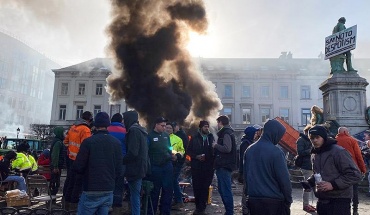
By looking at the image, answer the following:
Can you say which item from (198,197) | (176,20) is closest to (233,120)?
(176,20)

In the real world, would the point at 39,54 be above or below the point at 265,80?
above

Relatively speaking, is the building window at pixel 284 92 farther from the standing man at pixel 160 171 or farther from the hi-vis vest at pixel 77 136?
the hi-vis vest at pixel 77 136

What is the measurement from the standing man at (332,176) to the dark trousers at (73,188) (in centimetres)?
332

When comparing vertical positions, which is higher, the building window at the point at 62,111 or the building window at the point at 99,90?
the building window at the point at 99,90

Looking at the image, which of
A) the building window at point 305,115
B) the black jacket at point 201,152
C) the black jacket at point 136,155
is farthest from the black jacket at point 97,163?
the building window at point 305,115

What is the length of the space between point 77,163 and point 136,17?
633 inches

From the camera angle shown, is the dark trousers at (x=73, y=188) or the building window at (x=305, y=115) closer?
the dark trousers at (x=73, y=188)

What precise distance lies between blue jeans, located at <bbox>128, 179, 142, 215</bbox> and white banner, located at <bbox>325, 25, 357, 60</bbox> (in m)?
9.80

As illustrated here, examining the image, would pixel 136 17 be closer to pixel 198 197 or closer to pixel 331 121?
pixel 331 121

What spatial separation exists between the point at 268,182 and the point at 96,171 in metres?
2.02

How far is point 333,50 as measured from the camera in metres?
11.4

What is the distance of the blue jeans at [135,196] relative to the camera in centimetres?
455

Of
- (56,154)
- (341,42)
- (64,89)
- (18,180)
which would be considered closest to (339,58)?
(341,42)

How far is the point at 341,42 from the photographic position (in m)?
11.1
